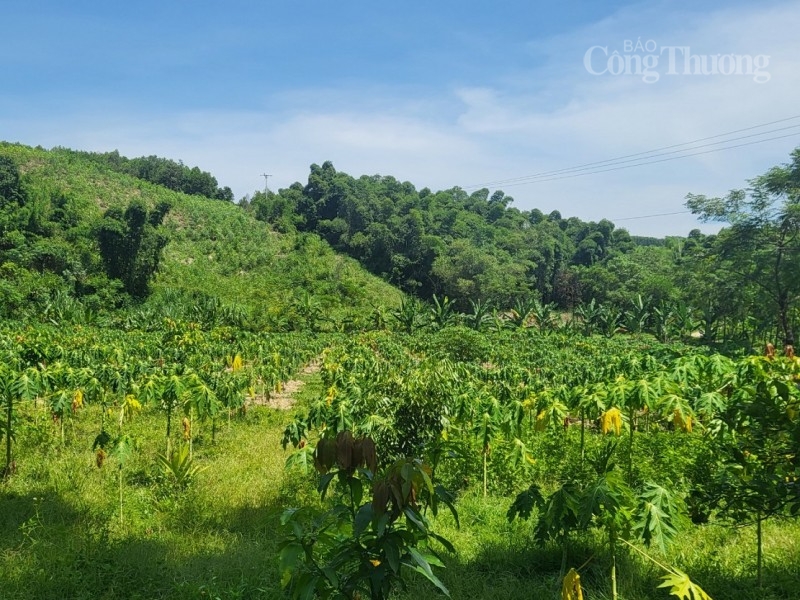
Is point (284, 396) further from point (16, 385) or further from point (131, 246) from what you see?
point (131, 246)

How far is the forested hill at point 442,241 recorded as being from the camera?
42.7 metres

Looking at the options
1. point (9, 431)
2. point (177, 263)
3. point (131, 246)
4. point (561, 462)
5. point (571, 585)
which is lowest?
point (561, 462)

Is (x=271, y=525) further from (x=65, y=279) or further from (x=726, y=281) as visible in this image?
(x=65, y=279)

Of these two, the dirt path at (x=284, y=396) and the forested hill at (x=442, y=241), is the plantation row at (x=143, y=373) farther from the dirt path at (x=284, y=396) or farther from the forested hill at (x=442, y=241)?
the forested hill at (x=442, y=241)

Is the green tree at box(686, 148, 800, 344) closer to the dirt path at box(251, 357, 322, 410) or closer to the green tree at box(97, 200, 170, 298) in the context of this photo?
the dirt path at box(251, 357, 322, 410)

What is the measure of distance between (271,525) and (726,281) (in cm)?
2435

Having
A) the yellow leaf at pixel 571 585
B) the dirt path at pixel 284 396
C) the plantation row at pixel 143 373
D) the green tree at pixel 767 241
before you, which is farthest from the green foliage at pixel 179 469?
the green tree at pixel 767 241

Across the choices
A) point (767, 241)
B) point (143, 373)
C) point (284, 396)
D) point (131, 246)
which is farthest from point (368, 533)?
point (131, 246)

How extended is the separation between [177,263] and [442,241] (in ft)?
70.4

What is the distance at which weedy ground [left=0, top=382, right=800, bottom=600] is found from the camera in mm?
4473

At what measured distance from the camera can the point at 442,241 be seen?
46781 millimetres

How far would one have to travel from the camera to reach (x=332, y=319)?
33531 millimetres

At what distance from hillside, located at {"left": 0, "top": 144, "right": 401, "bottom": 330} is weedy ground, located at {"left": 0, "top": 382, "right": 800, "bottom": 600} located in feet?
76.6

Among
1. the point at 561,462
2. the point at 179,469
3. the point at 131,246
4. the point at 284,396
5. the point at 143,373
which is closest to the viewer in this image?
the point at 179,469
